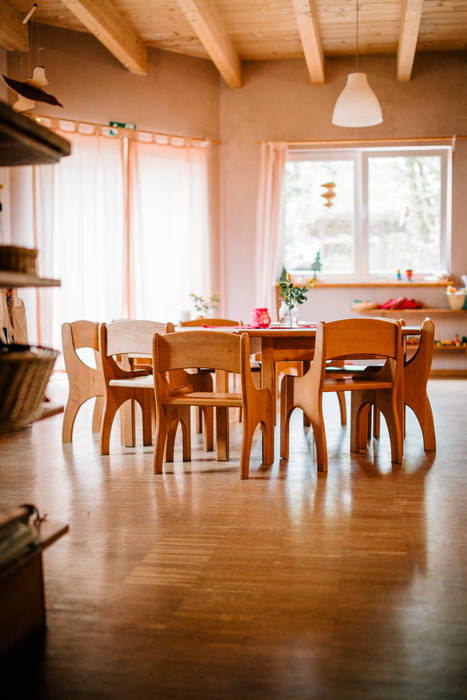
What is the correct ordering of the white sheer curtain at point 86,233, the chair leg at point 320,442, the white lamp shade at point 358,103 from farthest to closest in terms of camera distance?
1. the white sheer curtain at point 86,233
2. the white lamp shade at point 358,103
3. the chair leg at point 320,442

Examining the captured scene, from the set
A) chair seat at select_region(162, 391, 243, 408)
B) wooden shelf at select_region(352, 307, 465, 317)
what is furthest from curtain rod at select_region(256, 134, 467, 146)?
chair seat at select_region(162, 391, 243, 408)

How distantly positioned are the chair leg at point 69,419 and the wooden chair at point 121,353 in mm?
370

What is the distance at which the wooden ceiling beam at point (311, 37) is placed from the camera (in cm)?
556

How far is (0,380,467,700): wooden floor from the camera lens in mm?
1474

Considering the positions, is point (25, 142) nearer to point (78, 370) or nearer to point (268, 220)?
point (78, 370)

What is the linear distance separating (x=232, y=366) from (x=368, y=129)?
4996 millimetres

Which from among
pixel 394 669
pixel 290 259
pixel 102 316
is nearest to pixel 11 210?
pixel 102 316

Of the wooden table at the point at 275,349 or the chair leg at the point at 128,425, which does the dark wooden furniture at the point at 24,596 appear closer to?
the wooden table at the point at 275,349

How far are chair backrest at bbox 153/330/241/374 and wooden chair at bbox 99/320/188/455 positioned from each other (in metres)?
0.32

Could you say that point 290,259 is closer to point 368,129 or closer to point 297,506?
point 368,129

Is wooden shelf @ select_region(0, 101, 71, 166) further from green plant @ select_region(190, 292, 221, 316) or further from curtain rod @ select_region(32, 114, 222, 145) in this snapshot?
curtain rod @ select_region(32, 114, 222, 145)

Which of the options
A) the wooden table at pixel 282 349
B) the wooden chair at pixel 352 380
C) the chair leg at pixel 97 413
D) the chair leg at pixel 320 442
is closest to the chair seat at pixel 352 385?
the wooden chair at pixel 352 380

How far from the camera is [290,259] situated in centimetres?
767

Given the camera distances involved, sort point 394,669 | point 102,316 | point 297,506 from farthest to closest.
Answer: point 102,316, point 297,506, point 394,669
